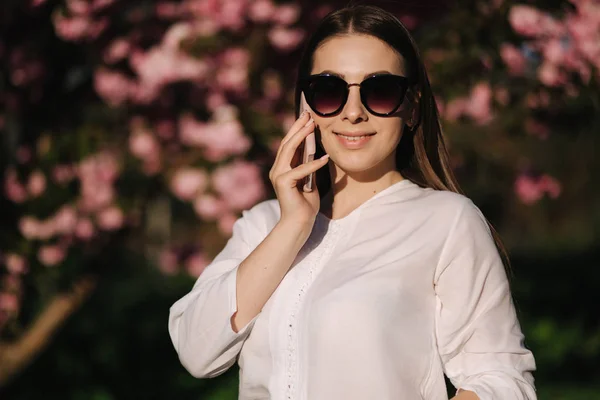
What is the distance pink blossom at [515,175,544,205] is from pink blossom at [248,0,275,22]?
195 cm

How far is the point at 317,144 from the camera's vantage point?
2326 mm

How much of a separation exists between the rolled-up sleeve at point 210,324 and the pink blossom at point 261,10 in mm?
2339

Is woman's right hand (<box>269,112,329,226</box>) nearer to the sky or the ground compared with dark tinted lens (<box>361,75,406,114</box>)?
nearer to the ground

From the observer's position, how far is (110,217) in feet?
15.6

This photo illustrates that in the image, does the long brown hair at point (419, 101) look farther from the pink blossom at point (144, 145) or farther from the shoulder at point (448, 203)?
the pink blossom at point (144, 145)

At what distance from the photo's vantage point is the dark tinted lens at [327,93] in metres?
2.05

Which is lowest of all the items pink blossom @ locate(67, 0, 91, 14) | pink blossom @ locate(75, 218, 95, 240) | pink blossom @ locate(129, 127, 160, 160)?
pink blossom @ locate(75, 218, 95, 240)

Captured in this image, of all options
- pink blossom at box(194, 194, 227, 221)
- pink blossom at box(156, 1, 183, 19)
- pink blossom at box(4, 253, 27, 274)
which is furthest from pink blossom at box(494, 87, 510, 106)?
pink blossom at box(4, 253, 27, 274)

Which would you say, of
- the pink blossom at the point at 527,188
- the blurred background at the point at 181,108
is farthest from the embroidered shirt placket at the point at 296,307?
the pink blossom at the point at 527,188

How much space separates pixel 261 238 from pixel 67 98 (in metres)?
2.92

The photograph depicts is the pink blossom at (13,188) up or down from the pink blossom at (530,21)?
down

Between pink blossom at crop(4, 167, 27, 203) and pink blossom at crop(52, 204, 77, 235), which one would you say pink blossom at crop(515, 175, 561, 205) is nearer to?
pink blossom at crop(52, 204, 77, 235)

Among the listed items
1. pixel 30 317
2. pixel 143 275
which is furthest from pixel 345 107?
pixel 143 275

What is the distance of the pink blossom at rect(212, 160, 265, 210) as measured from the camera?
4.39 meters
